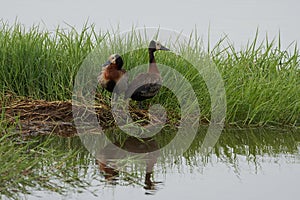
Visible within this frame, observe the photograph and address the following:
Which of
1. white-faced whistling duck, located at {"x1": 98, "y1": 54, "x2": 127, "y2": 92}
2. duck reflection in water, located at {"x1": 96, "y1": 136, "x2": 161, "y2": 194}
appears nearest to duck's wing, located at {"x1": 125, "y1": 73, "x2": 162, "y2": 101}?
white-faced whistling duck, located at {"x1": 98, "y1": 54, "x2": 127, "y2": 92}

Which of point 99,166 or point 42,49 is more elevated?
point 42,49

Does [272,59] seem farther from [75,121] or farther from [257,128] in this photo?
[75,121]

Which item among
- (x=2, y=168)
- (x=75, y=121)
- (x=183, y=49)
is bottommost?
(x=2, y=168)

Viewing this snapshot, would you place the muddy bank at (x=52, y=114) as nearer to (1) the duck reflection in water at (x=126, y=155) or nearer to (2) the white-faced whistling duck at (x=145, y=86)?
(2) the white-faced whistling duck at (x=145, y=86)

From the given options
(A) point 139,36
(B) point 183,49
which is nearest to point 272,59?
(B) point 183,49

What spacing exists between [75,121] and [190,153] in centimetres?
178

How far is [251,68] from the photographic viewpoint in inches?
332

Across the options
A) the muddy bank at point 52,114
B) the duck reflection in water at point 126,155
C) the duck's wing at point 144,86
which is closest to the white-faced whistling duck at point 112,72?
the duck's wing at point 144,86

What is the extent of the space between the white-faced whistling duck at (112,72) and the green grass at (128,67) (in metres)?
0.67

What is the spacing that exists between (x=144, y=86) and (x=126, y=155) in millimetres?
1394

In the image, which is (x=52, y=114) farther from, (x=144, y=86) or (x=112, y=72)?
(x=144, y=86)

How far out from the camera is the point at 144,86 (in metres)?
6.57

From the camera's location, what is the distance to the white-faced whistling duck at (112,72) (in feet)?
21.4

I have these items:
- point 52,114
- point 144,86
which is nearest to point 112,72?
point 144,86
